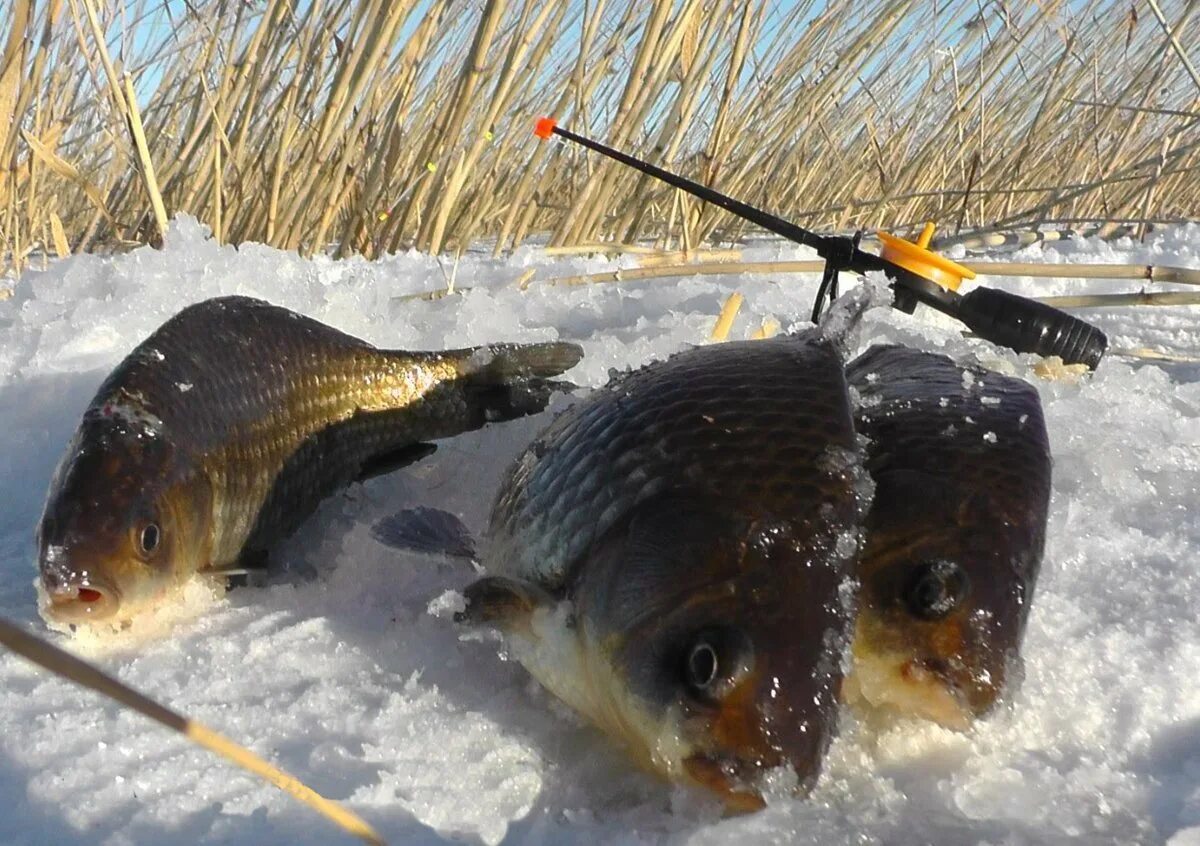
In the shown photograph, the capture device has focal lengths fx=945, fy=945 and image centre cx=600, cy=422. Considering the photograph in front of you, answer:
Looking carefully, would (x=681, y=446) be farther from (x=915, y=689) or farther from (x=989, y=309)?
(x=989, y=309)

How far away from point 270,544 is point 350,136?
6.94 ft

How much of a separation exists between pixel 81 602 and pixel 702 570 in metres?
0.92

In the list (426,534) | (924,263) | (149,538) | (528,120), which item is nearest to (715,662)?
(426,534)

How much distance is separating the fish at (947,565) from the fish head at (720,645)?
102mm

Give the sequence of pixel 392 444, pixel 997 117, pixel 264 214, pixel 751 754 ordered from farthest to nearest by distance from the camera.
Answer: pixel 997 117
pixel 264 214
pixel 392 444
pixel 751 754

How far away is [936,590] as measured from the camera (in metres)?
0.99

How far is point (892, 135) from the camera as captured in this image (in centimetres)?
580

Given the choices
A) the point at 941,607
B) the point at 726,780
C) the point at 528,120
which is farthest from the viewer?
Result: the point at 528,120

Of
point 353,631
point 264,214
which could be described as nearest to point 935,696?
point 353,631

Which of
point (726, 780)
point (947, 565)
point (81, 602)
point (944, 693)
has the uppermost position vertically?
point (947, 565)

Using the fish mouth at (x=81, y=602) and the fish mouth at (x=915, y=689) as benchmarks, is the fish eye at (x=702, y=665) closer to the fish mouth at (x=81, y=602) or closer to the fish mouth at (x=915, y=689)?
the fish mouth at (x=915, y=689)

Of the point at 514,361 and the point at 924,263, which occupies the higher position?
the point at 924,263

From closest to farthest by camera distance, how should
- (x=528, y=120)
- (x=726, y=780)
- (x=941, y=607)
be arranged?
(x=726, y=780), (x=941, y=607), (x=528, y=120)

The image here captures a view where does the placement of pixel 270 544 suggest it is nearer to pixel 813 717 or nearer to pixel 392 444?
pixel 392 444
